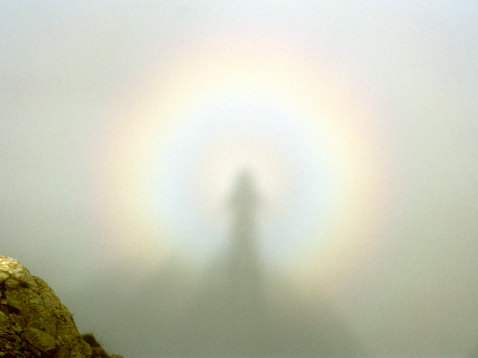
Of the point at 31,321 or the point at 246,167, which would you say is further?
the point at 246,167

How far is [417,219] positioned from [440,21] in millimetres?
1609

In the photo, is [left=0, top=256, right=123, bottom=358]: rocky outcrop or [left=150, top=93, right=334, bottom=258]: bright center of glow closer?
[left=0, top=256, right=123, bottom=358]: rocky outcrop

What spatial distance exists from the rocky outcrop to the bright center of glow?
1.20 metres

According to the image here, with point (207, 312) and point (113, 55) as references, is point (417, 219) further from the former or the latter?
point (113, 55)

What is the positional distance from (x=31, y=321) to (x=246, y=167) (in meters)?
1.79

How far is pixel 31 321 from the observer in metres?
1.80

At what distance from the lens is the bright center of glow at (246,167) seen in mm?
3049

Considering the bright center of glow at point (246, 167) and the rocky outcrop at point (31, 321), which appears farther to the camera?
the bright center of glow at point (246, 167)

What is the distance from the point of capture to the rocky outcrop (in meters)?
1.68

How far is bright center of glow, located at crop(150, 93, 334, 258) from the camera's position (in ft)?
10.0

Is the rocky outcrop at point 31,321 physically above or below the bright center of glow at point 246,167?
below

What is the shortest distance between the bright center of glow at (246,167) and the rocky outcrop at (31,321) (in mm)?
1196

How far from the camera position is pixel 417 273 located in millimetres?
3107

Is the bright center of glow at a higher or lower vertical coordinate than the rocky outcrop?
higher
